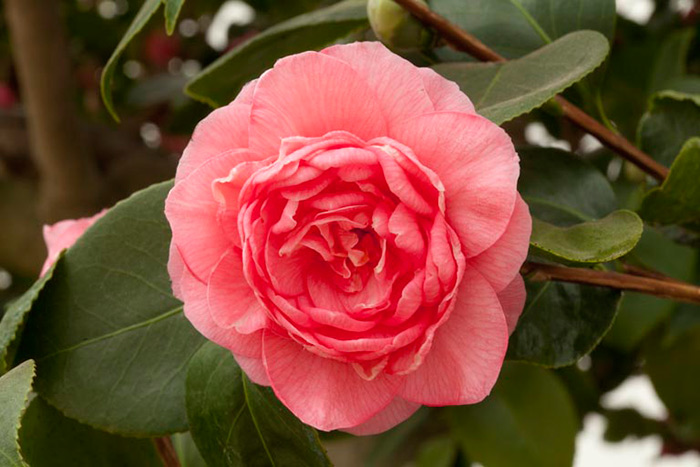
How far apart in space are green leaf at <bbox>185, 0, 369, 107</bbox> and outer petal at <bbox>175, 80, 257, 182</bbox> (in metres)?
0.24

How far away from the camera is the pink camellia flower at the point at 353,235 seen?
39cm

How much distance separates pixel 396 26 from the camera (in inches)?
23.0

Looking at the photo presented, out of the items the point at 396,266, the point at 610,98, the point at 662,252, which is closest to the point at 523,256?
the point at 396,266

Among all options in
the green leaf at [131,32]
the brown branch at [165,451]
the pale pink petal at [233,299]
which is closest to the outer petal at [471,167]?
the pale pink petal at [233,299]

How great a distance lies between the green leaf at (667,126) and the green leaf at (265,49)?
0.77 feet

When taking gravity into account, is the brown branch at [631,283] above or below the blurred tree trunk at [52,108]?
above

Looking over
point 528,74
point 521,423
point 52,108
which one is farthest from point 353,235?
point 52,108

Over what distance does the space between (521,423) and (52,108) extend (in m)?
0.89

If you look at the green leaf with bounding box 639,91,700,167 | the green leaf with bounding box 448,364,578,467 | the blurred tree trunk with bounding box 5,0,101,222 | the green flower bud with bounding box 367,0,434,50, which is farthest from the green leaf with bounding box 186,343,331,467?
the blurred tree trunk with bounding box 5,0,101,222

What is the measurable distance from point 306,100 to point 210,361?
0.17 m

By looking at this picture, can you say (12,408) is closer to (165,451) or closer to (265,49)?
(165,451)

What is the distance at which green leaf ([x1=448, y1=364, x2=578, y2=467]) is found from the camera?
1071mm

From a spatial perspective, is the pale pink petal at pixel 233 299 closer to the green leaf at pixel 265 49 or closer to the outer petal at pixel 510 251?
the outer petal at pixel 510 251

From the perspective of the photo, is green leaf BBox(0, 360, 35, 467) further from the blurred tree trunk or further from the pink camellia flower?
the blurred tree trunk
